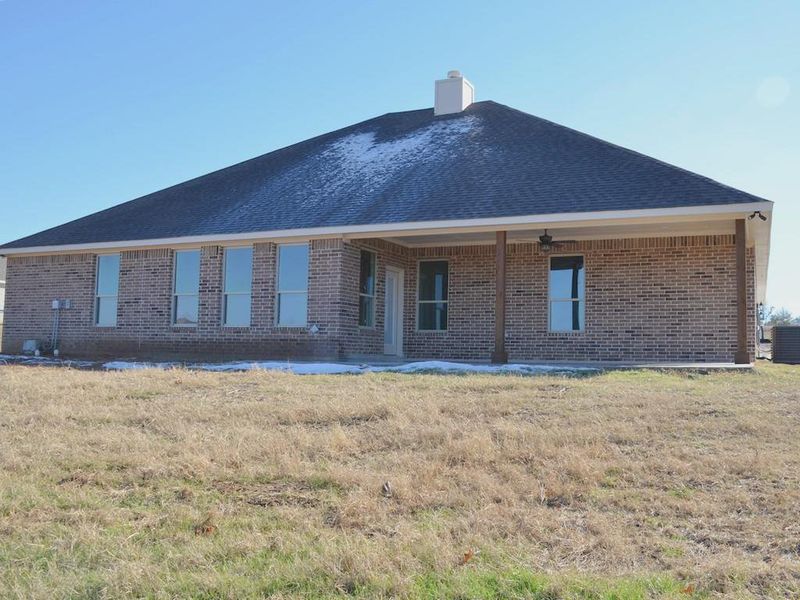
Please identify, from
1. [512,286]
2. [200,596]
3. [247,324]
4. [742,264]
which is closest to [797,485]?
[200,596]

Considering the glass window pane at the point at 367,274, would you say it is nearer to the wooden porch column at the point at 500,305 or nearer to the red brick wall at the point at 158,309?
the red brick wall at the point at 158,309

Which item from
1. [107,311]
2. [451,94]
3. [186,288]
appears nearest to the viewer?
[186,288]

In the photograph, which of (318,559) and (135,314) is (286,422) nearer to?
(318,559)

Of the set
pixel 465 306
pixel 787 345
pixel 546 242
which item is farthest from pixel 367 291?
pixel 787 345

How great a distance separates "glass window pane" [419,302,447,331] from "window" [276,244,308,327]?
118 inches

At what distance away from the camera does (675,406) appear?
828 centimetres

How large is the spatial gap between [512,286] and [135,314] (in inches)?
330

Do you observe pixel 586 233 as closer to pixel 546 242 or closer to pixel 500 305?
pixel 546 242

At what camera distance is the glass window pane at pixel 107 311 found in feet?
62.4

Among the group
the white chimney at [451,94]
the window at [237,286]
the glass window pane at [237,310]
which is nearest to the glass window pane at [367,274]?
the window at [237,286]

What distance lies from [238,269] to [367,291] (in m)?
2.80

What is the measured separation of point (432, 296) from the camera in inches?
727

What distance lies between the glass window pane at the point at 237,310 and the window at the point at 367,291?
2.40 meters

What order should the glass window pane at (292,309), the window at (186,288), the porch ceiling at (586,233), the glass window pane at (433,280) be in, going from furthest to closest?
the glass window pane at (433,280)
the window at (186,288)
the glass window pane at (292,309)
the porch ceiling at (586,233)
